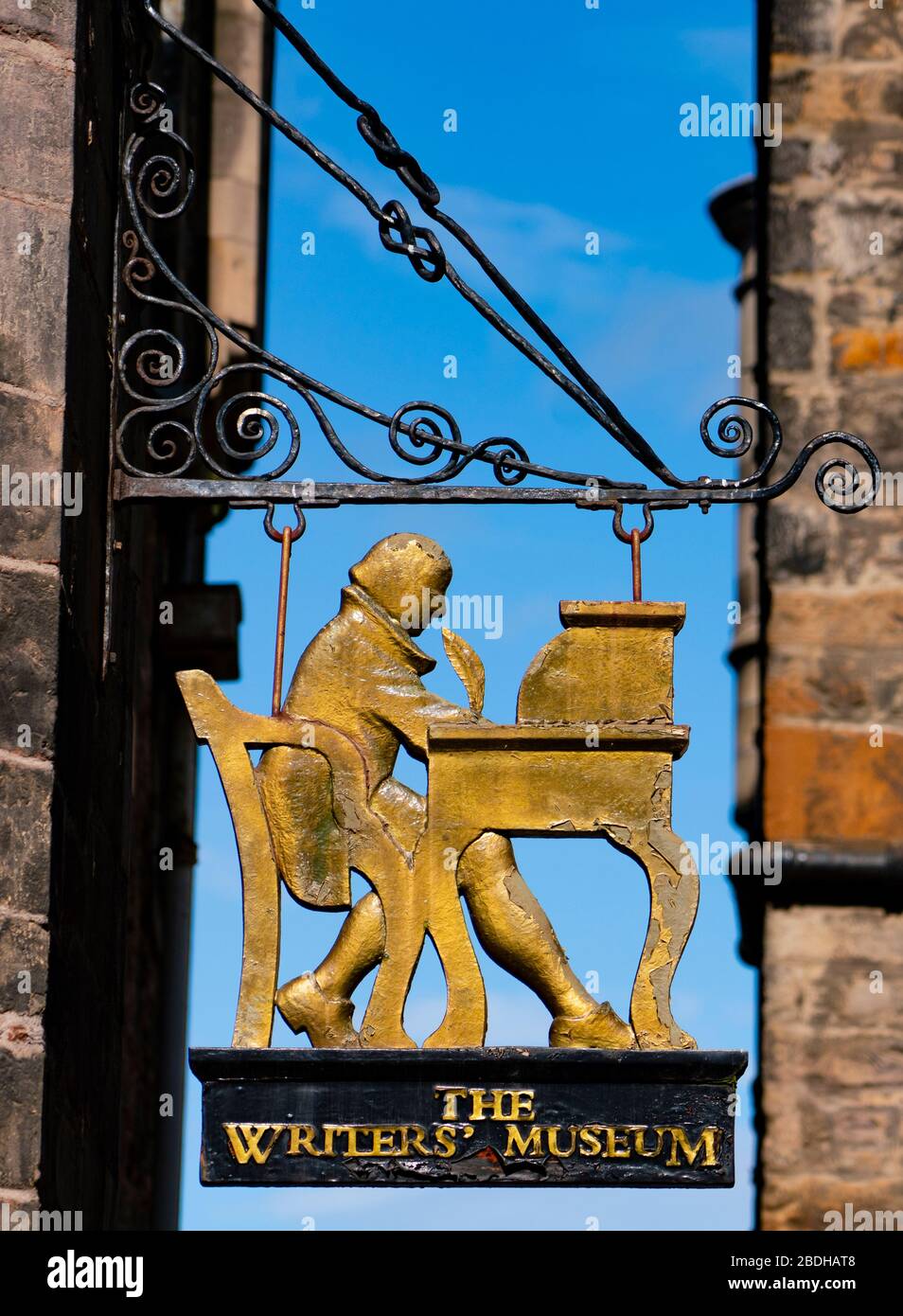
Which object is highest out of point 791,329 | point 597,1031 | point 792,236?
point 792,236

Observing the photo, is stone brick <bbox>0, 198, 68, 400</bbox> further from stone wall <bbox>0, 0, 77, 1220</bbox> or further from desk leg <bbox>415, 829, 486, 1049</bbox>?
desk leg <bbox>415, 829, 486, 1049</bbox>

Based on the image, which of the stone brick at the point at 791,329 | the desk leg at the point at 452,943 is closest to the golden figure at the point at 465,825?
the desk leg at the point at 452,943

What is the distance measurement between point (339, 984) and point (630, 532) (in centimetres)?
103

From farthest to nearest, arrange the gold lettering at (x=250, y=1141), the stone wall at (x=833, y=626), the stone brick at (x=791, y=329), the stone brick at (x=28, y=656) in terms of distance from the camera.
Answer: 1. the stone brick at (x=791, y=329)
2. the stone wall at (x=833, y=626)
3. the gold lettering at (x=250, y=1141)
4. the stone brick at (x=28, y=656)

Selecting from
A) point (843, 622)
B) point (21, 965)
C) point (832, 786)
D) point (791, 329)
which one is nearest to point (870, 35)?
point (791, 329)

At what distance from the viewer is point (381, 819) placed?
6.12m

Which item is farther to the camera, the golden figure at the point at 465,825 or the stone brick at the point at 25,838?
the golden figure at the point at 465,825

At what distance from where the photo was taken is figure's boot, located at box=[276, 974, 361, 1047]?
19.6 ft

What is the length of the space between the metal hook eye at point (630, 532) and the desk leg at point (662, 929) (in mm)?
579

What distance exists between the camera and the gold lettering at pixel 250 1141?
582 cm

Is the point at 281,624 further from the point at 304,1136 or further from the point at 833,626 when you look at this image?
the point at 833,626

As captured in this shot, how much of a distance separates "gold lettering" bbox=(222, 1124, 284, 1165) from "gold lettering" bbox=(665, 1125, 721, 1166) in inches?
27.2

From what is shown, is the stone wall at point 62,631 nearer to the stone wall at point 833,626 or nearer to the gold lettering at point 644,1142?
the gold lettering at point 644,1142
